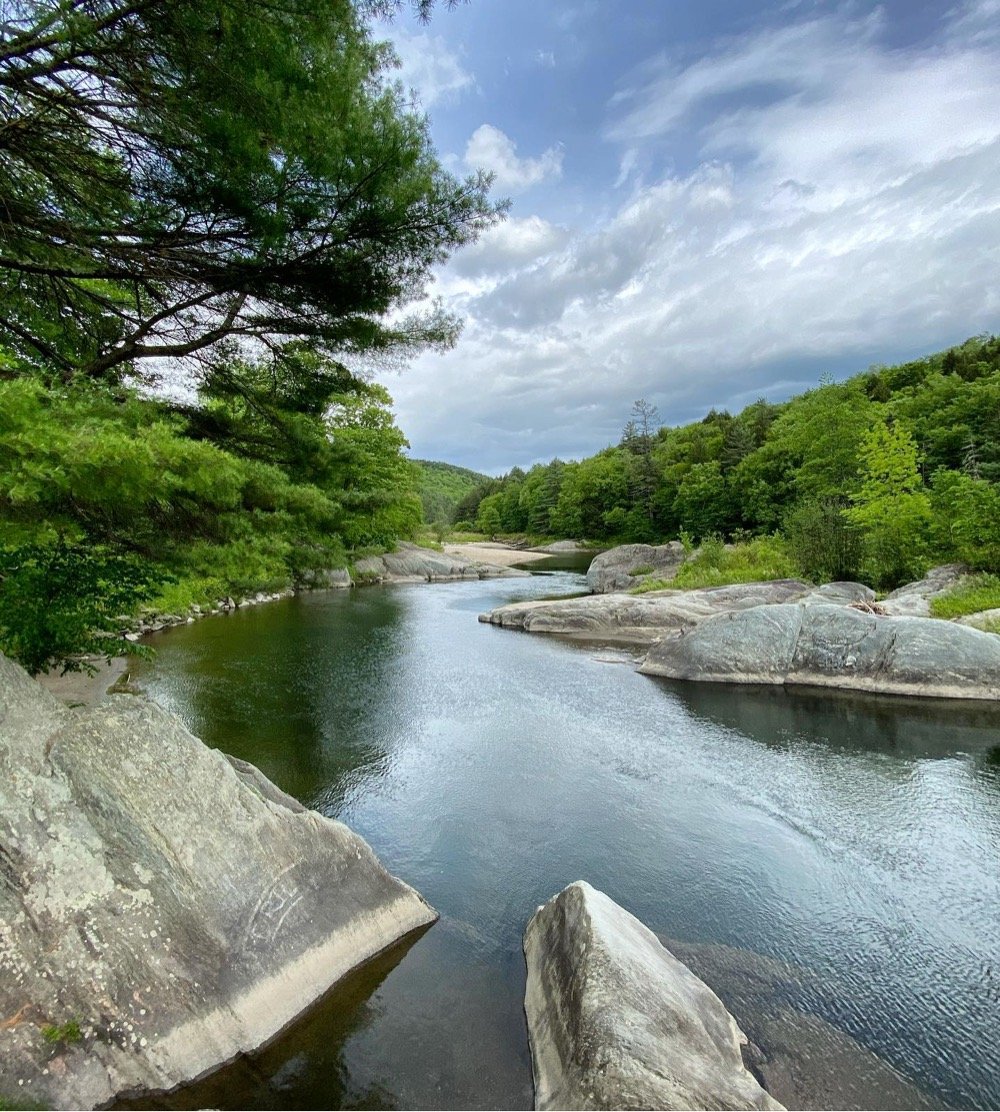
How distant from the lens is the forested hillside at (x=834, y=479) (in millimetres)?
20984

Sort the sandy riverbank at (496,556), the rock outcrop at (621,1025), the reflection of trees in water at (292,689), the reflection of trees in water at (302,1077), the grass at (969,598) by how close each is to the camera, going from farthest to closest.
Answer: the sandy riverbank at (496,556) < the grass at (969,598) < the reflection of trees in water at (292,689) < the reflection of trees in water at (302,1077) < the rock outcrop at (621,1025)

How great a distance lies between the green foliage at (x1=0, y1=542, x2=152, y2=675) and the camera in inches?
261

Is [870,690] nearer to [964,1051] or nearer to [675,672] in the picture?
[675,672]

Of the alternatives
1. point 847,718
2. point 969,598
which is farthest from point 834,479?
point 847,718

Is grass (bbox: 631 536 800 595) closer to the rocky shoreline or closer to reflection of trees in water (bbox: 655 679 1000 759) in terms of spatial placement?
the rocky shoreline

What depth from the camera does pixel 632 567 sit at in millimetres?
35562

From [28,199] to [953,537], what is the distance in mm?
23370

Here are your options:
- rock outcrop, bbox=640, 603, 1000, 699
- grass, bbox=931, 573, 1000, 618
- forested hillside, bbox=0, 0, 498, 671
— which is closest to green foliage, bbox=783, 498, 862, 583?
grass, bbox=931, 573, 1000, 618

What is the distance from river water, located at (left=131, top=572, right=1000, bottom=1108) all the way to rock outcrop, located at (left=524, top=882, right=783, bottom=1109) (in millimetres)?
415

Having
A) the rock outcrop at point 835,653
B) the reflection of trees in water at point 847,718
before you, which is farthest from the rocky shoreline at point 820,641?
the reflection of trees in water at point 847,718

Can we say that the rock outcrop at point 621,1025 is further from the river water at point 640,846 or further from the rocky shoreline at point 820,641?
the rocky shoreline at point 820,641

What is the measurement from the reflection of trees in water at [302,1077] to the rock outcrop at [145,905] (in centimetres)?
10

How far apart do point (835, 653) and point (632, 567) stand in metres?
21.3

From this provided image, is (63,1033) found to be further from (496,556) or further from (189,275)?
(496,556)
